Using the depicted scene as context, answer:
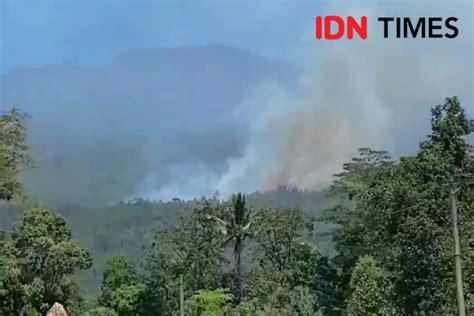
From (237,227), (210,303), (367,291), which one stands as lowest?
(210,303)

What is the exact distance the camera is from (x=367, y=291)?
26406mm

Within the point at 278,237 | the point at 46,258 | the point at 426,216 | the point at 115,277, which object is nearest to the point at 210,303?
the point at 46,258

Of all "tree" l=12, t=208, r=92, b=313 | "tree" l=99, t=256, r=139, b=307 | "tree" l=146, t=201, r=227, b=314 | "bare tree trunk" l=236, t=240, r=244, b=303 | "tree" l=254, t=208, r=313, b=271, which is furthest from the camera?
"tree" l=99, t=256, r=139, b=307

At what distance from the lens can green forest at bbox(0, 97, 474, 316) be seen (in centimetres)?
2152

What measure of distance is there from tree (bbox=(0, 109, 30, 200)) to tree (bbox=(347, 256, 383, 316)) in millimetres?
10905

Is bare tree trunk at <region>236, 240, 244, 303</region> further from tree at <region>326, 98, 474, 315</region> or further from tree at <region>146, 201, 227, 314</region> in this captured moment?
tree at <region>326, 98, 474, 315</region>

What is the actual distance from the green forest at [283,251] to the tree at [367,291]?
53 mm

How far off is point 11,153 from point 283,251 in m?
14.9

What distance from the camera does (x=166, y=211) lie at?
53.9 m

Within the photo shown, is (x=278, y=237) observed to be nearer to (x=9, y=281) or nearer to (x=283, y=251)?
(x=283, y=251)

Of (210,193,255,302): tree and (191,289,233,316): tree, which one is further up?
(210,193,255,302): tree

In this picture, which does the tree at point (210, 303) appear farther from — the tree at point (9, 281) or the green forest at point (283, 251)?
the tree at point (9, 281)

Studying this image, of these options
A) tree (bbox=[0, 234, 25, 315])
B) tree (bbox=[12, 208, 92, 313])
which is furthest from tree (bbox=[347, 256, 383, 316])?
tree (bbox=[0, 234, 25, 315])

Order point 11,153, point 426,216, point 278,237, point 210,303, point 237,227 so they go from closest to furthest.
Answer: point 426,216, point 11,153, point 210,303, point 237,227, point 278,237
